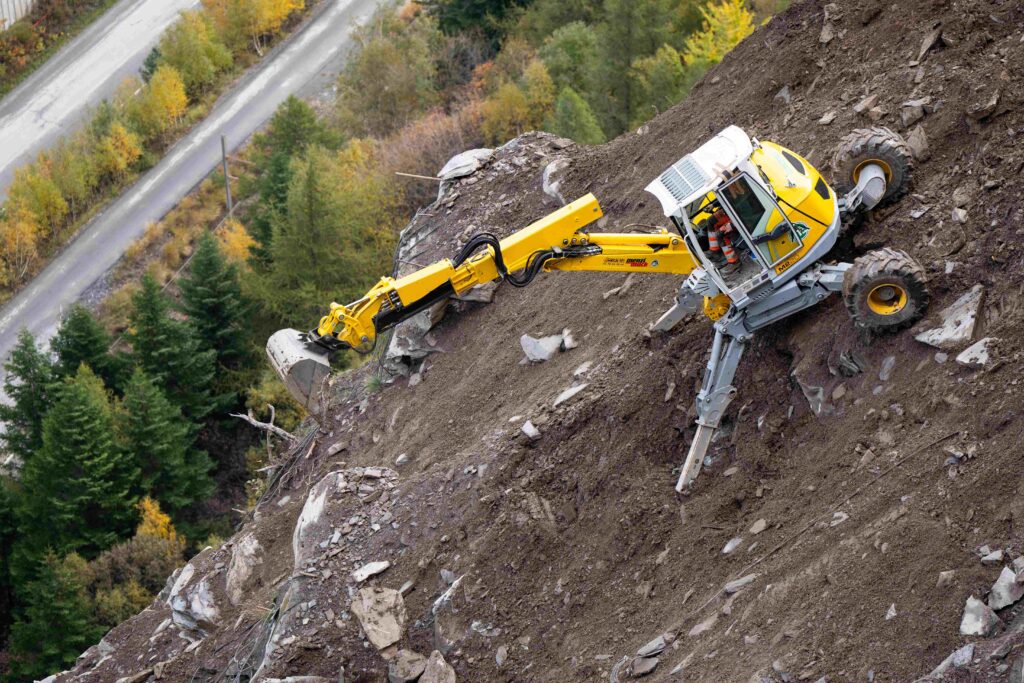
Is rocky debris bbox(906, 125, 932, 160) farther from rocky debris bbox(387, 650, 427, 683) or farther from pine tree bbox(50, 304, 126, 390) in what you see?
pine tree bbox(50, 304, 126, 390)

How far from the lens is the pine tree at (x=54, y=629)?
1268 inches

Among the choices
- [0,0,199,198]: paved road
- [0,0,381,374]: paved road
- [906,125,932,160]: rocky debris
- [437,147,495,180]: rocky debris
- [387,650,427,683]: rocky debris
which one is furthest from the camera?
[0,0,199,198]: paved road

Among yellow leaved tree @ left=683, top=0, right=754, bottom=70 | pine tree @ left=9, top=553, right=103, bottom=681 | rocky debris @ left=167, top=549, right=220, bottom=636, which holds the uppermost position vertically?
rocky debris @ left=167, top=549, right=220, bottom=636

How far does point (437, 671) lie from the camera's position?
1273cm

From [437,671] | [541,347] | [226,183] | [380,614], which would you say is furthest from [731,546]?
[226,183]

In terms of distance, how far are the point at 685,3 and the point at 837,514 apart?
3545 cm

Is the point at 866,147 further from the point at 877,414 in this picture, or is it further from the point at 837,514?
the point at 837,514

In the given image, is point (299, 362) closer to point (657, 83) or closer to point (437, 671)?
point (437, 671)

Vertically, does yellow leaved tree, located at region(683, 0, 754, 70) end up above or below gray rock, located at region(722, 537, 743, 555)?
below

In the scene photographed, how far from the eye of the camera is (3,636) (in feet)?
114

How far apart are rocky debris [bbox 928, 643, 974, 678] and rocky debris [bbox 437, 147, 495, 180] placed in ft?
43.9

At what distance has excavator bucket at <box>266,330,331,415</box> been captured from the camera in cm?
1234

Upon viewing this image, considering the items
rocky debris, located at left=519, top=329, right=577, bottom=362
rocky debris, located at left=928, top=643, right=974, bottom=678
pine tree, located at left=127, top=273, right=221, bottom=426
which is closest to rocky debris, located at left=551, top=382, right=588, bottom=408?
rocky debris, located at left=519, top=329, right=577, bottom=362

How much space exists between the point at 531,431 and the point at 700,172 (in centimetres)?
374
